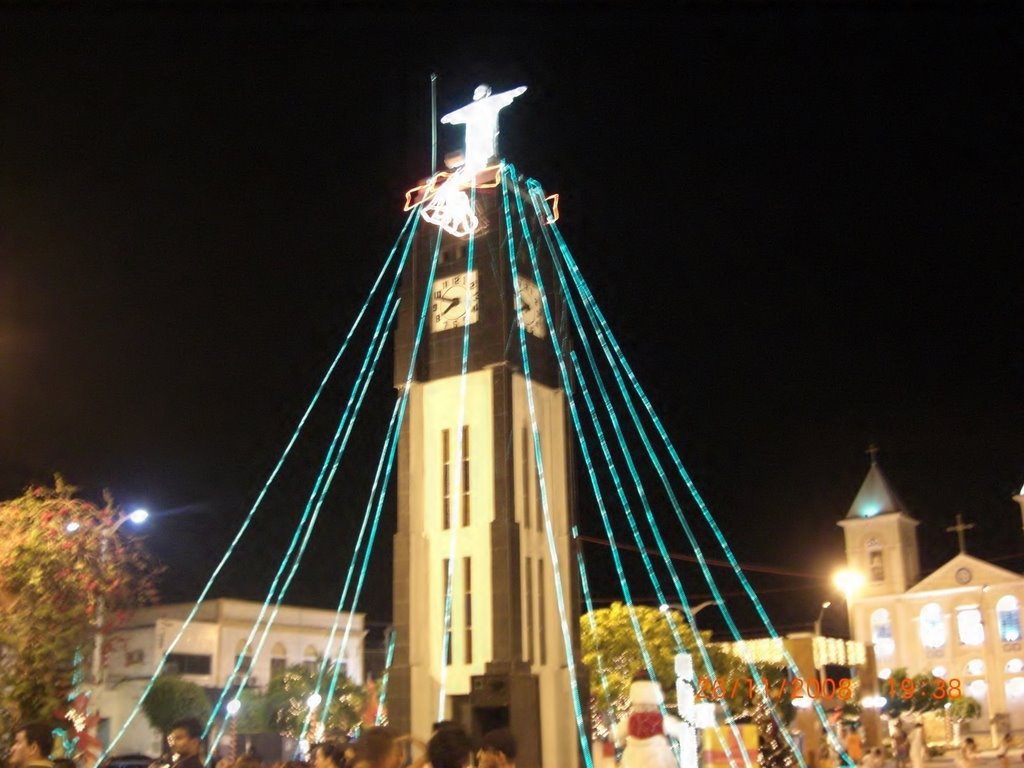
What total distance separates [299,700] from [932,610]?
130ft

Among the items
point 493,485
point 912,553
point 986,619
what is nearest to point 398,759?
point 493,485

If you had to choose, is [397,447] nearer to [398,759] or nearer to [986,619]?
[398,759]

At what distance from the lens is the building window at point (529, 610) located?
874 inches

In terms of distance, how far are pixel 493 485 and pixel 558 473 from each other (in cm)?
208

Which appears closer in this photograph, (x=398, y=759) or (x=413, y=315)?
(x=398, y=759)

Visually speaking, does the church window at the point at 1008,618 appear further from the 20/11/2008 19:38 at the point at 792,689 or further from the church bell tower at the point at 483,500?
the church bell tower at the point at 483,500

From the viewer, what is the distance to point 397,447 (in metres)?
24.1

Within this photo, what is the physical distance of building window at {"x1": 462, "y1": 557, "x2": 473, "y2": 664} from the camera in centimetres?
2247

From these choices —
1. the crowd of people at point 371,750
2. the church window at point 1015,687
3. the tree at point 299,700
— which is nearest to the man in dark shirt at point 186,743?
the crowd of people at point 371,750

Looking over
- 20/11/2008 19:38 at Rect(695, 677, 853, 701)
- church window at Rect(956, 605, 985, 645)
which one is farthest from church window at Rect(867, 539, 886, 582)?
20/11/2008 19:38 at Rect(695, 677, 853, 701)

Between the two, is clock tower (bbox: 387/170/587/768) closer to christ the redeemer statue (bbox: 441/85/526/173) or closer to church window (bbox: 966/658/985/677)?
christ the redeemer statue (bbox: 441/85/526/173)

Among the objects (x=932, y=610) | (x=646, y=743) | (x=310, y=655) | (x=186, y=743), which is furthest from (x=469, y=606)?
(x=932, y=610)

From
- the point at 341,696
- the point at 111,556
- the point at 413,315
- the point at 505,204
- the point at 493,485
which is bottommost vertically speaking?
the point at 341,696

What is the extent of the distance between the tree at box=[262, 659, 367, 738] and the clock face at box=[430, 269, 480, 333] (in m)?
26.2
